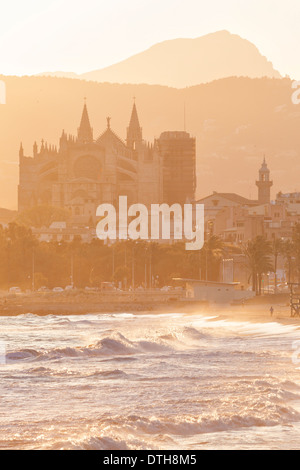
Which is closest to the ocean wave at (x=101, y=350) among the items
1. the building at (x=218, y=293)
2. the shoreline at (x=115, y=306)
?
the shoreline at (x=115, y=306)

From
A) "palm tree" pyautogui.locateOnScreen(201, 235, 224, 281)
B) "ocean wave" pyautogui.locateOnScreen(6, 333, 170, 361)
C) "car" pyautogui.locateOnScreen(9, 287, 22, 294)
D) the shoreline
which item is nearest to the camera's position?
"ocean wave" pyautogui.locateOnScreen(6, 333, 170, 361)

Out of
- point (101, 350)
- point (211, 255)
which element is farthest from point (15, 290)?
point (101, 350)

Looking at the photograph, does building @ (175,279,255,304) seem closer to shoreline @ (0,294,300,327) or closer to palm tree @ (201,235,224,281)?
shoreline @ (0,294,300,327)

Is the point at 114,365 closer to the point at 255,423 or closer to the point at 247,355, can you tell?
the point at 247,355

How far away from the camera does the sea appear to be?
32000mm

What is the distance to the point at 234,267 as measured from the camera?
126375 mm

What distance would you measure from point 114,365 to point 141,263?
7955cm

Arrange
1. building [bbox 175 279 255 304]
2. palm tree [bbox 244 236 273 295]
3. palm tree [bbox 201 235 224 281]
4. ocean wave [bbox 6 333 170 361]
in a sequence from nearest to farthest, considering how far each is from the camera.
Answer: ocean wave [bbox 6 333 170 361] → building [bbox 175 279 255 304] → palm tree [bbox 244 236 273 295] → palm tree [bbox 201 235 224 281]

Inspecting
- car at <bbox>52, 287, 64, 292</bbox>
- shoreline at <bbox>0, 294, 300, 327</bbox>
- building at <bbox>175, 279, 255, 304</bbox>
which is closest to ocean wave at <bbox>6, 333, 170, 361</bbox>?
shoreline at <bbox>0, 294, 300, 327</bbox>

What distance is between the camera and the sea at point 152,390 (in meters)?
32.0

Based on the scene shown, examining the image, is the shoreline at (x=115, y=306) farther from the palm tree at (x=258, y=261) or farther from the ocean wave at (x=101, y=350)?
the ocean wave at (x=101, y=350)
